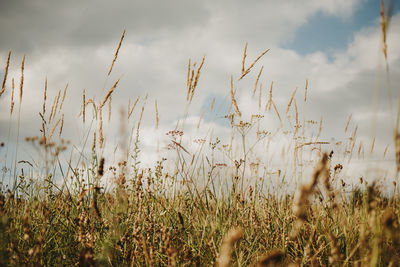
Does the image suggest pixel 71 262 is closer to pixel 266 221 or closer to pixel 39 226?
pixel 39 226

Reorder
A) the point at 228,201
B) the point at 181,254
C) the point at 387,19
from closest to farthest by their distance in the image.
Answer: the point at 387,19 → the point at 181,254 → the point at 228,201

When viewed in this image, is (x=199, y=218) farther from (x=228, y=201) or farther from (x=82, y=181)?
(x=82, y=181)

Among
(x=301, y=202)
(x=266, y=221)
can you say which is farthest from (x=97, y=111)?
(x=301, y=202)

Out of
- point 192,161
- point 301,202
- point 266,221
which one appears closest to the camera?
point 301,202

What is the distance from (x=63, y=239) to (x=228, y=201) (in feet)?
5.07

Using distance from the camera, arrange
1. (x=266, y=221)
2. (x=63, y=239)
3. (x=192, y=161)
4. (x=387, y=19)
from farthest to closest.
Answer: (x=192, y=161)
(x=266, y=221)
(x=63, y=239)
(x=387, y=19)

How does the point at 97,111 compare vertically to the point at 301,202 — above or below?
above

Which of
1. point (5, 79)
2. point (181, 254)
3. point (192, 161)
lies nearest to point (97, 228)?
point (181, 254)

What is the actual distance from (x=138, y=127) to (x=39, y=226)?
1254 millimetres

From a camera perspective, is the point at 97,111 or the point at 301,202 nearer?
the point at 301,202

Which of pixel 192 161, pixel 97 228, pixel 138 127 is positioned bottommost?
pixel 97 228

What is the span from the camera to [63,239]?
207 cm

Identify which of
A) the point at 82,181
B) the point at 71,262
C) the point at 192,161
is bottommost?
the point at 71,262

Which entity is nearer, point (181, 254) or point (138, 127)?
point (181, 254)
